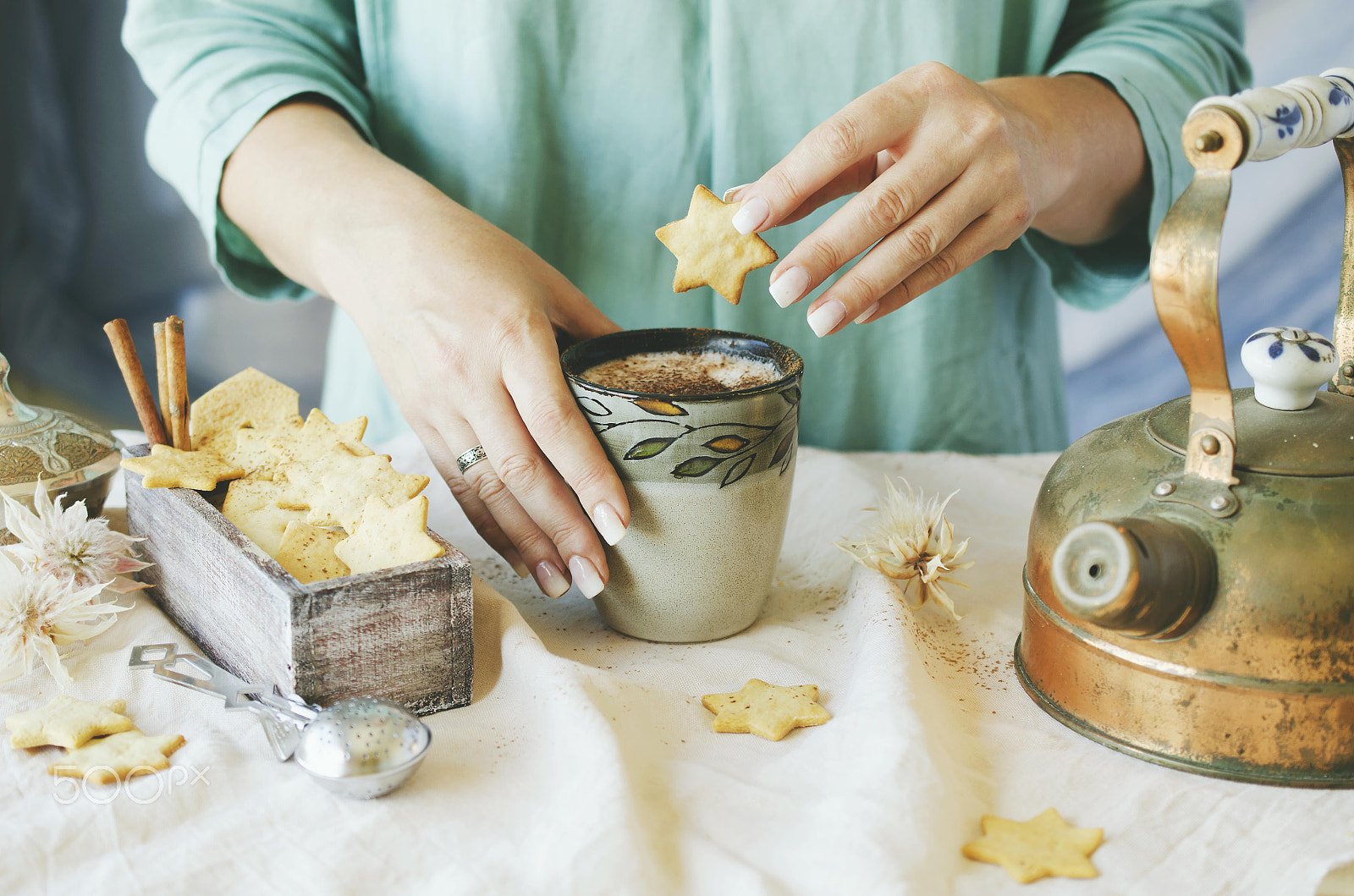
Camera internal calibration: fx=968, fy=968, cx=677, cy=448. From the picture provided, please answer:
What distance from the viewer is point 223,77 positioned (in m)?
1.22

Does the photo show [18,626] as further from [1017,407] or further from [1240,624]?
[1017,407]

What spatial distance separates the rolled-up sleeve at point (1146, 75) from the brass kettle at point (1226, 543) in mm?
551

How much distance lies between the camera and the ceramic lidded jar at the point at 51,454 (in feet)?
2.99

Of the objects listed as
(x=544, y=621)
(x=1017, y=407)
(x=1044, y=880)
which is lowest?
(x=1017, y=407)

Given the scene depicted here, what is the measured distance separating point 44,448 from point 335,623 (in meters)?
0.46

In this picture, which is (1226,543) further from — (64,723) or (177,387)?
(177,387)

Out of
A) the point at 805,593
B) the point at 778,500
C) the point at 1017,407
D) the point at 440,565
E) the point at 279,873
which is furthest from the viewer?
the point at 1017,407

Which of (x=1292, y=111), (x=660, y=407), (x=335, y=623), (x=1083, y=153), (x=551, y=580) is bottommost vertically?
(x=551, y=580)

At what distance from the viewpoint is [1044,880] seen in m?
0.57

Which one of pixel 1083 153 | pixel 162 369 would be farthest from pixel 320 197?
pixel 1083 153

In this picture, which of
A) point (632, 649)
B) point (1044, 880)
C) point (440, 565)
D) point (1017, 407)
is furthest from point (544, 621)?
point (1017, 407)

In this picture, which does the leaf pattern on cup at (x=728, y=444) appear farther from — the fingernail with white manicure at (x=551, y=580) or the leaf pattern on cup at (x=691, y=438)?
the fingernail with white manicure at (x=551, y=580)

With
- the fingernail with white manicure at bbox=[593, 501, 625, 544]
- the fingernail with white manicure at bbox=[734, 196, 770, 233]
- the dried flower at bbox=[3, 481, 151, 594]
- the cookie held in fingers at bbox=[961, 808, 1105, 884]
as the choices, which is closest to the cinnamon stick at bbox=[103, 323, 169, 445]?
the dried flower at bbox=[3, 481, 151, 594]

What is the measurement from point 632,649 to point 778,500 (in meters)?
0.19
